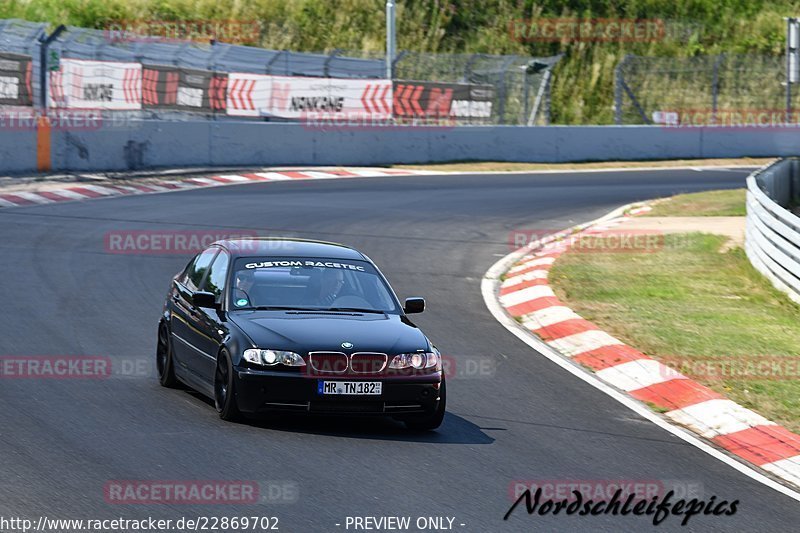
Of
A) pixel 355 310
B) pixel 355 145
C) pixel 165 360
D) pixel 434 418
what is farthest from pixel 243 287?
pixel 355 145

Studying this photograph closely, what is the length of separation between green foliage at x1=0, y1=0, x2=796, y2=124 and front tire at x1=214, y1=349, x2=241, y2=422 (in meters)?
44.0

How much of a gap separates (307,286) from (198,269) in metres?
1.34

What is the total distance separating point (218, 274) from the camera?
1099 cm

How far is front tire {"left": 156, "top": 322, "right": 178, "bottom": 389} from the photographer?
11.2 m

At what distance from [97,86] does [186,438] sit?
84.3 feet

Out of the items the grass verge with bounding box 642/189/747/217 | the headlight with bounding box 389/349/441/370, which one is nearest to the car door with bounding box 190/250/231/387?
the headlight with bounding box 389/349/441/370

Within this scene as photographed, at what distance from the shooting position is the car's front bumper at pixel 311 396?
942 cm

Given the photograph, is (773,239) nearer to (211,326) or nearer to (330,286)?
(330,286)

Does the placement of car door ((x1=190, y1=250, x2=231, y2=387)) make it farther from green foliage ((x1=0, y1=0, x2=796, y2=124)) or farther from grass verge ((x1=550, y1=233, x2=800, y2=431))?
green foliage ((x1=0, y1=0, x2=796, y2=124))

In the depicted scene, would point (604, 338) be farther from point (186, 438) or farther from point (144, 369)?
point (186, 438)

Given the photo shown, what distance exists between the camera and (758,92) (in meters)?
50.8

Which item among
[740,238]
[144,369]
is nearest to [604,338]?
[144,369]

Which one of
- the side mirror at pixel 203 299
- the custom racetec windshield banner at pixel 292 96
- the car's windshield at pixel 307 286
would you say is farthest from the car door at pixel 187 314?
the custom racetec windshield banner at pixel 292 96

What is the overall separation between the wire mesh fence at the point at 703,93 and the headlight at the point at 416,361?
35146mm
